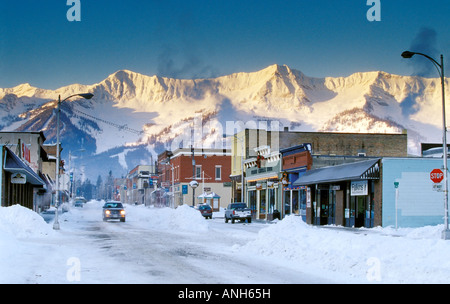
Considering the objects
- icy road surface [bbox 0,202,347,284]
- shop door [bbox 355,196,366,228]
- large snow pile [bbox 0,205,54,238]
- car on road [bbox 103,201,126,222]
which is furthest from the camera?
car on road [bbox 103,201,126,222]

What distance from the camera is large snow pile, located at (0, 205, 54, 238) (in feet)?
86.9

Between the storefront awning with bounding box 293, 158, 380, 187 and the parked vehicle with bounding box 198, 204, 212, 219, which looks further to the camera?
the parked vehicle with bounding box 198, 204, 212, 219

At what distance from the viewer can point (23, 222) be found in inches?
1100

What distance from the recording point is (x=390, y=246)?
1495cm

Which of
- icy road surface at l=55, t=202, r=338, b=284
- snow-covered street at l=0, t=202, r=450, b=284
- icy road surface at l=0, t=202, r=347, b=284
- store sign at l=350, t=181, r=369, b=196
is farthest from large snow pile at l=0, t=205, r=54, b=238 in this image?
store sign at l=350, t=181, r=369, b=196

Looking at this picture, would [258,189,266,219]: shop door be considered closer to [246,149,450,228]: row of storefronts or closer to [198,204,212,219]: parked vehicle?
[198,204,212,219]: parked vehicle

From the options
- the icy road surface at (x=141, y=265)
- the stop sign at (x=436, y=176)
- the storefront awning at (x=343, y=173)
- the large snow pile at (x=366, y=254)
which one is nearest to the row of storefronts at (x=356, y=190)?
the storefront awning at (x=343, y=173)

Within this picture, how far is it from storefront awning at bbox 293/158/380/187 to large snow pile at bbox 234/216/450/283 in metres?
21.2

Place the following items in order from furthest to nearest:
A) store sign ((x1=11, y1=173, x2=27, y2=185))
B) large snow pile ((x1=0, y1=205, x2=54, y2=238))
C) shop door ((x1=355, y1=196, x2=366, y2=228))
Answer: shop door ((x1=355, y1=196, x2=366, y2=228))
store sign ((x1=11, y1=173, x2=27, y2=185))
large snow pile ((x1=0, y1=205, x2=54, y2=238))

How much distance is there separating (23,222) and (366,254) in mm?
18964

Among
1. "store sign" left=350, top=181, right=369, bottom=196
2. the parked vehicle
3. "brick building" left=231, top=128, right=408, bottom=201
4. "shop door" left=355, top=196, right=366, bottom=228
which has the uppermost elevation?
"brick building" left=231, top=128, right=408, bottom=201

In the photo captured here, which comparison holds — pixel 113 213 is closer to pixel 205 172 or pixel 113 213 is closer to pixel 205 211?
pixel 205 211

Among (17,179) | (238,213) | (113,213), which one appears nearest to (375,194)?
(238,213)

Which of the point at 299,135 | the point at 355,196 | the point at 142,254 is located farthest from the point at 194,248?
the point at 299,135
